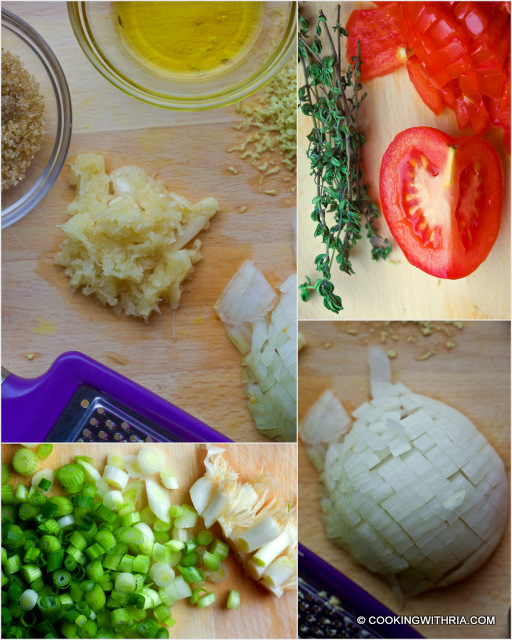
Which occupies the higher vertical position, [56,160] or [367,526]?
[56,160]

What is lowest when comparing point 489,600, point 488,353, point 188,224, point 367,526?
point 489,600

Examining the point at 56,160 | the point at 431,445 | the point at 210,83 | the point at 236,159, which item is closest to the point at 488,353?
the point at 431,445

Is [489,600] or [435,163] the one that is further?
[489,600]

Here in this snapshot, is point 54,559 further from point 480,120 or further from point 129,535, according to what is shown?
point 480,120

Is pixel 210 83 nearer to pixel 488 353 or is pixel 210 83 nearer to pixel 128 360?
pixel 128 360

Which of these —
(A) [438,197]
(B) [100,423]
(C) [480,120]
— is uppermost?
(C) [480,120]

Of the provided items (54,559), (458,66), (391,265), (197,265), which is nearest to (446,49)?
(458,66)

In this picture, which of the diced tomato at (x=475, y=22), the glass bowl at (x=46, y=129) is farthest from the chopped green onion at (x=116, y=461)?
the diced tomato at (x=475, y=22)
